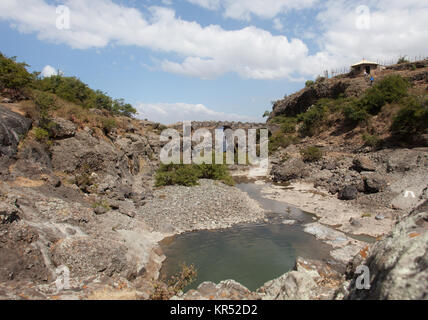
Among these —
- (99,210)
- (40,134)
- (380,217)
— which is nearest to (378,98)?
(380,217)

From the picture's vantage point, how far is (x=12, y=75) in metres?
17.0

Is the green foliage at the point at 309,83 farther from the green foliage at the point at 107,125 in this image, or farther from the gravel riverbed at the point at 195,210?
the green foliage at the point at 107,125

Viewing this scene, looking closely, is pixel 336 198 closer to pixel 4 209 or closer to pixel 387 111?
pixel 387 111

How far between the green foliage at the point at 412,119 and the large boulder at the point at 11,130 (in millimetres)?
29316

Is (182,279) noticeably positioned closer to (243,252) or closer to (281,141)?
(243,252)

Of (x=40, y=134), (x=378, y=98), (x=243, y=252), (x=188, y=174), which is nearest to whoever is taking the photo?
(x=243, y=252)

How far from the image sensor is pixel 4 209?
7555 millimetres

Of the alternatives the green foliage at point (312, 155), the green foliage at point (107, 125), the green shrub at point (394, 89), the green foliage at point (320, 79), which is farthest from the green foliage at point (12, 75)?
the green foliage at point (320, 79)

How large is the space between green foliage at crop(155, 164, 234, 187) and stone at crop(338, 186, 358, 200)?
357 inches

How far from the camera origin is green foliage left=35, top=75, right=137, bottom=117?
2422 centimetres

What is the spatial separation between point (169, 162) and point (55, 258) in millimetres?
16543

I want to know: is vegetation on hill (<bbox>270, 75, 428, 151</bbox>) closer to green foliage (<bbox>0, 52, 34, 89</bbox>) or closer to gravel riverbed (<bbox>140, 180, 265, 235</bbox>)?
gravel riverbed (<bbox>140, 180, 265, 235</bbox>)

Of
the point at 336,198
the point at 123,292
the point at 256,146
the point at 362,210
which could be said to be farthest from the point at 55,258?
the point at 256,146

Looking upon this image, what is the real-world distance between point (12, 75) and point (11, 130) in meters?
5.99
